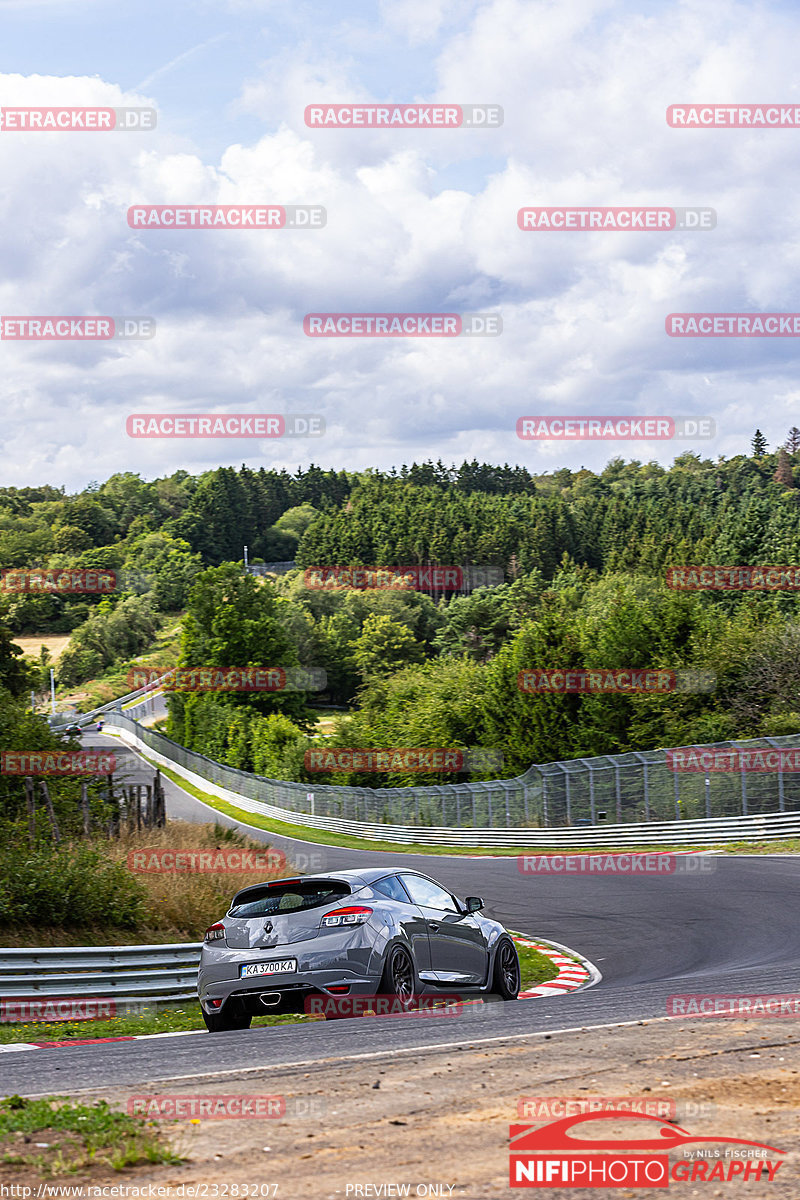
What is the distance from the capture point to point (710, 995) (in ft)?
Result: 30.7

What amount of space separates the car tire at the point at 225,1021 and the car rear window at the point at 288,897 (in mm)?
809

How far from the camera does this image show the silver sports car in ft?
30.1

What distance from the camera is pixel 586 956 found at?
16906mm

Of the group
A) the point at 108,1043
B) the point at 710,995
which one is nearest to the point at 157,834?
the point at 108,1043

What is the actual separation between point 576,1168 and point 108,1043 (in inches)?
221

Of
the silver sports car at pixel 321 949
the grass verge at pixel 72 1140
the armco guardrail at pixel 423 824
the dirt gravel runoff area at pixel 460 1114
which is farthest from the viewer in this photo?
the armco guardrail at pixel 423 824

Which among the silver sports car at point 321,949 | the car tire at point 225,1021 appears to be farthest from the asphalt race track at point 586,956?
the silver sports car at point 321,949

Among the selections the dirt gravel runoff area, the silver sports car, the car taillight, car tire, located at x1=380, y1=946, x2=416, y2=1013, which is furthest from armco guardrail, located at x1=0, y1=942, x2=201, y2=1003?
the dirt gravel runoff area

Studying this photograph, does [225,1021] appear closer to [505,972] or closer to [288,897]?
[288,897]

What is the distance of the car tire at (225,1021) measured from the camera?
31.3ft

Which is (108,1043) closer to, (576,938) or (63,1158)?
(63,1158)

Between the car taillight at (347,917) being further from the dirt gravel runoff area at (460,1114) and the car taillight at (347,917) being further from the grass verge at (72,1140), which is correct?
the grass verge at (72,1140)

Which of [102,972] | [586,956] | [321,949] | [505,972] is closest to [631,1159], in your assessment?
[321,949]

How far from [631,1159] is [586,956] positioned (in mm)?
12983
